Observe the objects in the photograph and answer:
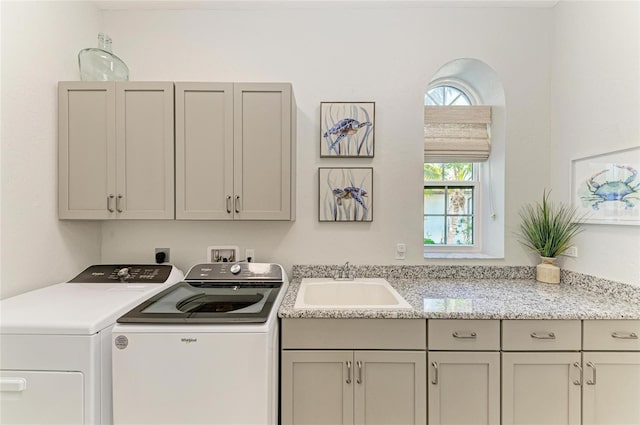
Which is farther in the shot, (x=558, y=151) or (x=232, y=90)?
(x=558, y=151)

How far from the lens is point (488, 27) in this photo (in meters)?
2.15

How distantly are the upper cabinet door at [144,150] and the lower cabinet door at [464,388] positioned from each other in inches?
68.0

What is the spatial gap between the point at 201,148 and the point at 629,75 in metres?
2.41

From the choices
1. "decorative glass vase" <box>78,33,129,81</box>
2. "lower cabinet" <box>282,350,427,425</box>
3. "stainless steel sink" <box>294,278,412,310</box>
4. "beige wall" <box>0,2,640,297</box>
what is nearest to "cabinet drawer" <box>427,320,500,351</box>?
"lower cabinet" <box>282,350,427,425</box>

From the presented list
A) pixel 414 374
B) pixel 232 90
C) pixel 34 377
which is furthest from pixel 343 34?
pixel 34 377

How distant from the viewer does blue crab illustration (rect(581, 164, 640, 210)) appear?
158 cm

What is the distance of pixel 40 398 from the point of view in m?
1.19

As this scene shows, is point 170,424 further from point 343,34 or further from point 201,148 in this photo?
point 343,34

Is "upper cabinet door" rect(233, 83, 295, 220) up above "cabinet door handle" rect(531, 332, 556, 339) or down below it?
above

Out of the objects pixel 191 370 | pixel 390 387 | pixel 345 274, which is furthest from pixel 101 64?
pixel 390 387

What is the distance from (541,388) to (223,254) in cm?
197

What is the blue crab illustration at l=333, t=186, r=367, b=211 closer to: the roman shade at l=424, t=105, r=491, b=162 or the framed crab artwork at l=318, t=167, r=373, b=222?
the framed crab artwork at l=318, t=167, r=373, b=222

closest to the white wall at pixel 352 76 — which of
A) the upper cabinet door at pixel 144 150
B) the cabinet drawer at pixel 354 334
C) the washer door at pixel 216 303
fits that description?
the upper cabinet door at pixel 144 150

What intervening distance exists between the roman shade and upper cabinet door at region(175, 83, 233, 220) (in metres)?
1.45
